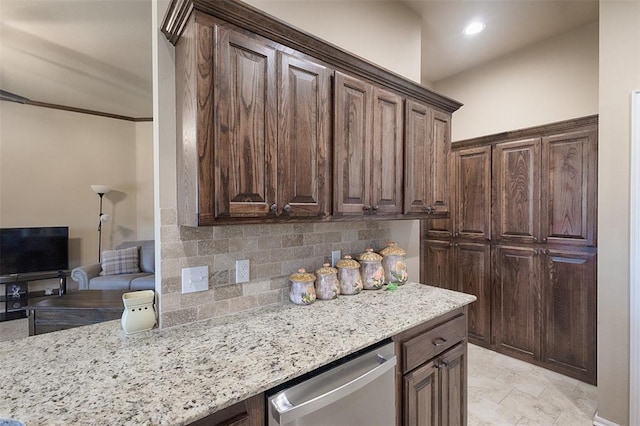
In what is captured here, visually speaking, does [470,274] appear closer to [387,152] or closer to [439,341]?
[439,341]

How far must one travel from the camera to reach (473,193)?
10.4 feet

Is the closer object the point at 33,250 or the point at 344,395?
the point at 344,395

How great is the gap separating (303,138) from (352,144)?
325mm

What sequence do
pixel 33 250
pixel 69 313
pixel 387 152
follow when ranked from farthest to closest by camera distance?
1. pixel 33 250
2. pixel 69 313
3. pixel 387 152

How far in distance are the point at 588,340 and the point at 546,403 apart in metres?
0.65

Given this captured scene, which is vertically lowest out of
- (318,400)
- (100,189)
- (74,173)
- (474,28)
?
(318,400)

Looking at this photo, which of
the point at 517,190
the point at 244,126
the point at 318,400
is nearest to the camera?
the point at 318,400

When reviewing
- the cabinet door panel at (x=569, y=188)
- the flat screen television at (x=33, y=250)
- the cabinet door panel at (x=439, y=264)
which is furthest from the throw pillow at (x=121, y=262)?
the cabinet door panel at (x=569, y=188)

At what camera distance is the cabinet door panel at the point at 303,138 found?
1.38m

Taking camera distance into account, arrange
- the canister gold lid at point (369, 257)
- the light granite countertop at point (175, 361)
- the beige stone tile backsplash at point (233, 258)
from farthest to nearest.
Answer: the canister gold lid at point (369, 257), the beige stone tile backsplash at point (233, 258), the light granite countertop at point (175, 361)

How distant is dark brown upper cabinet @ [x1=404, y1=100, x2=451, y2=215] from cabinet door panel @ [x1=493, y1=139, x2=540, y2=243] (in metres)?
1.08

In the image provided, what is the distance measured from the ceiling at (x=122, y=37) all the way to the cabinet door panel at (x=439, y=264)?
2.13 meters

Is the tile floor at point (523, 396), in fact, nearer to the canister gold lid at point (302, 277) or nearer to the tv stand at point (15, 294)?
the canister gold lid at point (302, 277)

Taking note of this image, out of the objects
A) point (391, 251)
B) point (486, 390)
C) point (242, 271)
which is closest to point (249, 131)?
point (242, 271)
